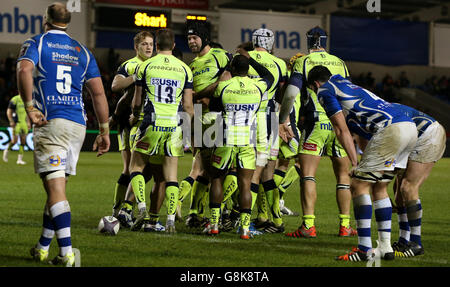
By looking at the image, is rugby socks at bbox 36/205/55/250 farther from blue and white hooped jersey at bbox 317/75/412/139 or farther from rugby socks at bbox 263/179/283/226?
rugby socks at bbox 263/179/283/226

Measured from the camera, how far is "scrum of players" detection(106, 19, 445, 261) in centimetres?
651

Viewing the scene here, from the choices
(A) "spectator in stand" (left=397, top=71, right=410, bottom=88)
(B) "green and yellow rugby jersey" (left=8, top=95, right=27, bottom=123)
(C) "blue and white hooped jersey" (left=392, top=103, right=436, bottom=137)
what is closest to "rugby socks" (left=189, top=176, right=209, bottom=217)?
(C) "blue and white hooped jersey" (left=392, top=103, right=436, bottom=137)

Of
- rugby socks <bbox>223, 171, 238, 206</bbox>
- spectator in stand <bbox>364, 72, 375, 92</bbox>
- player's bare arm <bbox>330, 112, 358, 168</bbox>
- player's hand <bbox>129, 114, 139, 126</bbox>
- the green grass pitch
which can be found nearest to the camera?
player's bare arm <bbox>330, 112, 358, 168</bbox>

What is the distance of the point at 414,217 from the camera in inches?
280

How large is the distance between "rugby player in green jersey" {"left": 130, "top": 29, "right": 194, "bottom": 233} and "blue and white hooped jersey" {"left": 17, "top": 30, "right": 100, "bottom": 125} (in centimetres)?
196

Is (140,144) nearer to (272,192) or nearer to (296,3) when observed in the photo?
(272,192)

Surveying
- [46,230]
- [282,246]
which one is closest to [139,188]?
[282,246]

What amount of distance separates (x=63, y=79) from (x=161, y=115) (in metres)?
2.16

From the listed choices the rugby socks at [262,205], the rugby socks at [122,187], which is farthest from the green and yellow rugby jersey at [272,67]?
the rugby socks at [122,187]

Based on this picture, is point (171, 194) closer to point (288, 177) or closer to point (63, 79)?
point (63, 79)

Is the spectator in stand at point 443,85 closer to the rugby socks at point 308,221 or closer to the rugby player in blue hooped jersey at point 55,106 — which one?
the rugby socks at point 308,221

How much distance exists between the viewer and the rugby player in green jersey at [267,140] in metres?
8.66
